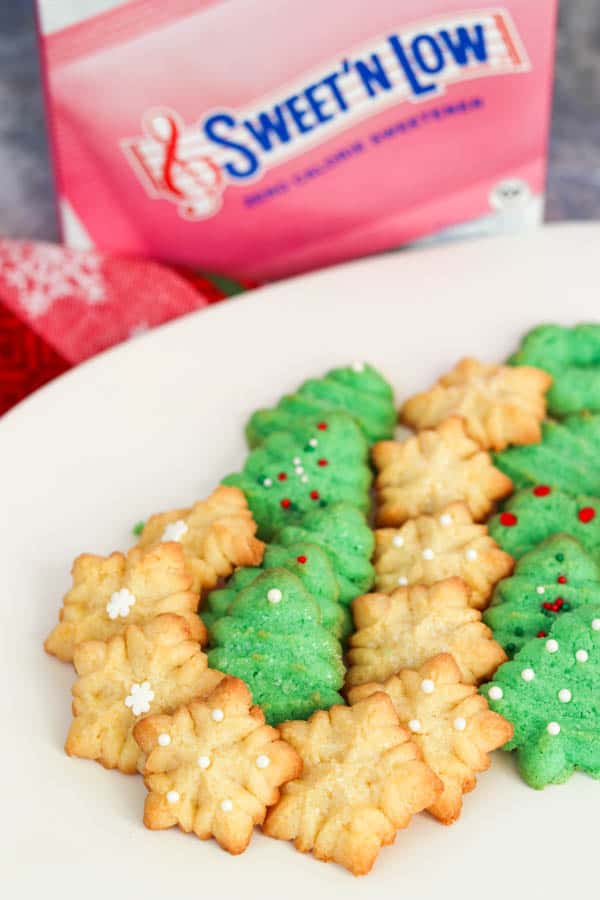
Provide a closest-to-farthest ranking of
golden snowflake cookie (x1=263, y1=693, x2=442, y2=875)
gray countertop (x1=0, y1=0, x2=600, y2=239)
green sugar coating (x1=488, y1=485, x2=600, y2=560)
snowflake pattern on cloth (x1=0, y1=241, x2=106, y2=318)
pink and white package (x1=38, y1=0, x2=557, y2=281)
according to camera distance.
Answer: golden snowflake cookie (x1=263, y1=693, x2=442, y2=875)
green sugar coating (x1=488, y1=485, x2=600, y2=560)
pink and white package (x1=38, y1=0, x2=557, y2=281)
snowflake pattern on cloth (x1=0, y1=241, x2=106, y2=318)
gray countertop (x1=0, y1=0, x2=600, y2=239)

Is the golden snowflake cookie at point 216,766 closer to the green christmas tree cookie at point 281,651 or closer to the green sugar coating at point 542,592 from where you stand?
the green christmas tree cookie at point 281,651

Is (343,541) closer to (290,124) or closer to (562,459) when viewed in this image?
(562,459)

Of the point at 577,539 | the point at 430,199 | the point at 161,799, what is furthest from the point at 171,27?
the point at 161,799

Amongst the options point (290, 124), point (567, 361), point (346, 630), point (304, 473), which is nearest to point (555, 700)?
point (346, 630)

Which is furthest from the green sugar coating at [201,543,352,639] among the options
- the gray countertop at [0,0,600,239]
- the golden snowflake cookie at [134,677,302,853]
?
the gray countertop at [0,0,600,239]

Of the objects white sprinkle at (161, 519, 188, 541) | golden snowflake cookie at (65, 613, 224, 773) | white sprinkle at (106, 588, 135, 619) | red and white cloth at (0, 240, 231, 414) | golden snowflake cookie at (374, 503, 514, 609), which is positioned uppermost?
red and white cloth at (0, 240, 231, 414)

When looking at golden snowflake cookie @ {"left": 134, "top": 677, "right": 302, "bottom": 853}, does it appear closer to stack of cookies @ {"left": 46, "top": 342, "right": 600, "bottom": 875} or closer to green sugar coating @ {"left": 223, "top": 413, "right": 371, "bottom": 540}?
stack of cookies @ {"left": 46, "top": 342, "right": 600, "bottom": 875}

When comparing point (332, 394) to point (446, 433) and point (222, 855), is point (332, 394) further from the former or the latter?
point (222, 855)
